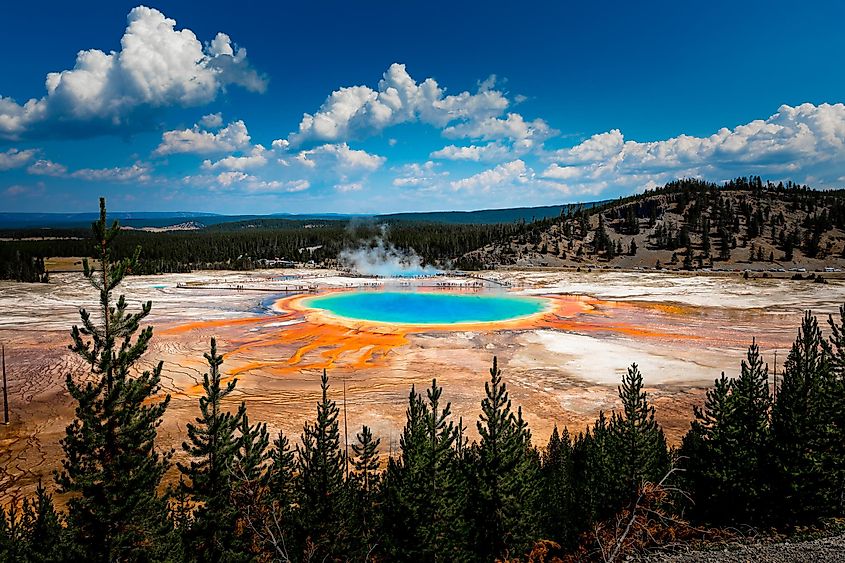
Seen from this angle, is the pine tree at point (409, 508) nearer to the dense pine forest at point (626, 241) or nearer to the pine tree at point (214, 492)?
the pine tree at point (214, 492)

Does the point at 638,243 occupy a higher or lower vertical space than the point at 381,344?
higher

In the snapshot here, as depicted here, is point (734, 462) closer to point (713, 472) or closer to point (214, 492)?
point (713, 472)

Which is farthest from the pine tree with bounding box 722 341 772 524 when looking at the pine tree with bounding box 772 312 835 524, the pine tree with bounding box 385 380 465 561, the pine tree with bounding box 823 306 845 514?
the pine tree with bounding box 385 380 465 561

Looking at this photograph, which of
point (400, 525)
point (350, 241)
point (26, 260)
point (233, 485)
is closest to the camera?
point (233, 485)

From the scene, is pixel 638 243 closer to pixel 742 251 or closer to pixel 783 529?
pixel 742 251

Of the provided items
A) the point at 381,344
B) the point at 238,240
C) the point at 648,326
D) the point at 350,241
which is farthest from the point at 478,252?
the point at 381,344

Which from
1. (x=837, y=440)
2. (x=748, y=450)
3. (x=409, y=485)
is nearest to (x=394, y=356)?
(x=409, y=485)
